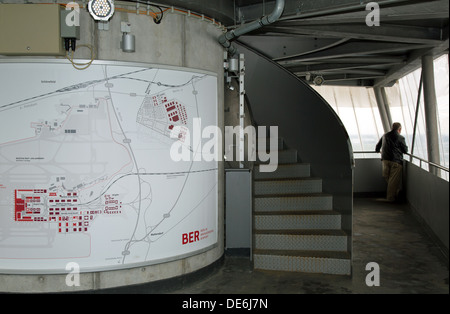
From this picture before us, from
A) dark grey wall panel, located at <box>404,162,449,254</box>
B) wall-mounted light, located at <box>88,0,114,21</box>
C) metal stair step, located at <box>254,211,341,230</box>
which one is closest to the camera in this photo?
wall-mounted light, located at <box>88,0,114,21</box>

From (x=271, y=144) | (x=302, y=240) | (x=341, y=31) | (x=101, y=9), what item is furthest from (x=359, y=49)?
(x=101, y=9)

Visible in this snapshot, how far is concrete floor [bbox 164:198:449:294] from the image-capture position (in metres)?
4.43

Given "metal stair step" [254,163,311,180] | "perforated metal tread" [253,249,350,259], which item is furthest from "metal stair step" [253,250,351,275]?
"metal stair step" [254,163,311,180]

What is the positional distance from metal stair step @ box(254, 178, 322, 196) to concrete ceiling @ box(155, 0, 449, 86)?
194 cm

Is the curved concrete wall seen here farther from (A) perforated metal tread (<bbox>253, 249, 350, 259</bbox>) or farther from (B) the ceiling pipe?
(A) perforated metal tread (<bbox>253, 249, 350, 259</bbox>)

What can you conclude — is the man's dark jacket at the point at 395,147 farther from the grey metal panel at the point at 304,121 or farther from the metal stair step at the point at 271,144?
the metal stair step at the point at 271,144

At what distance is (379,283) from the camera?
458cm

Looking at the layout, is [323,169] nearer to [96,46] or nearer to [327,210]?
[327,210]

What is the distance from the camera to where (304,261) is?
4.94 metres

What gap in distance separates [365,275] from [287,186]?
153 cm

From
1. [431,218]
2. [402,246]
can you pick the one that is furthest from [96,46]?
[431,218]

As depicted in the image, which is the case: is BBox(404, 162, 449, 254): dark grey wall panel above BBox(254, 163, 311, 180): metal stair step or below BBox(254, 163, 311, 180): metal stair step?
below

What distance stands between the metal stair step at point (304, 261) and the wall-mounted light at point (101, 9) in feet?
9.66

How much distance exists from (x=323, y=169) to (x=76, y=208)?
3315 millimetres
